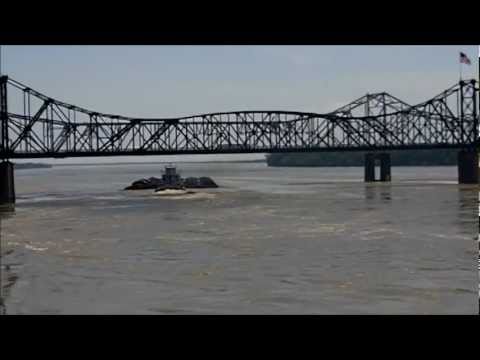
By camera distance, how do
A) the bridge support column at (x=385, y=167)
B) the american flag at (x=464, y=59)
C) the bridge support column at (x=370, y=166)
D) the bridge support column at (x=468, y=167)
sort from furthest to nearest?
the bridge support column at (x=370, y=166)
the bridge support column at (x=385, y=167)
the bridge support column at (x=468, y=167)
the american flag at (x=464, y=59)

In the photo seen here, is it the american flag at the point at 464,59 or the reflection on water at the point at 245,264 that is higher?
the american flag at the point at 464,59

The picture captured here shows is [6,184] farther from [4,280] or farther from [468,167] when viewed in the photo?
[468,167]

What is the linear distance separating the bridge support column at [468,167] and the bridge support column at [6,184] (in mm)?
82481

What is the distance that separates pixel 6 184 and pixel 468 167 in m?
87.3

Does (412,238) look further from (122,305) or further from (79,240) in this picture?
(122,305)

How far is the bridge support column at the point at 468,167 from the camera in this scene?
12456 centimetres

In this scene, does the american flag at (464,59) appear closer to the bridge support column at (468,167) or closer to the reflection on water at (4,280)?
the bridge support column at (468,167)
